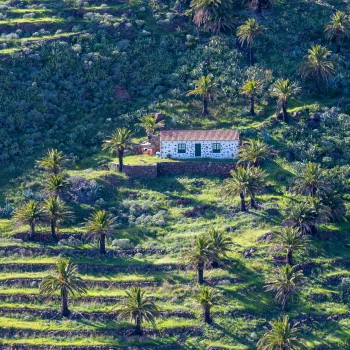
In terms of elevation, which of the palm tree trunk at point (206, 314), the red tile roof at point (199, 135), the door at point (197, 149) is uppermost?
the red tile roof at point (199, 135)

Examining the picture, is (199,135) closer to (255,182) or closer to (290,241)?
(255,182)

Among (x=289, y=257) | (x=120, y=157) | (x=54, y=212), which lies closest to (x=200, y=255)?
(x=289, y=257)

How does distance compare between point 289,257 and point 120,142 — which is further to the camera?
point 120,142

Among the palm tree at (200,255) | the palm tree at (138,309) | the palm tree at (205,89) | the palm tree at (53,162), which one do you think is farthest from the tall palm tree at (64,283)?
the palm tree at (205,89)

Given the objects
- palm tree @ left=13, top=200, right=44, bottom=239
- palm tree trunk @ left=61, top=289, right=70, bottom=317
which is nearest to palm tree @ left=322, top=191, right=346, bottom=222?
palm tree trunk @ left=61, top=289, right=70, bottom=317

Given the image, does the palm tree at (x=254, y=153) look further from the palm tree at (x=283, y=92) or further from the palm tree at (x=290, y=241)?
the palm tree at (x=290, y=241)

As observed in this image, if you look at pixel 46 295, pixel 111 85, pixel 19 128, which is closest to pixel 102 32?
pixel 111 85
